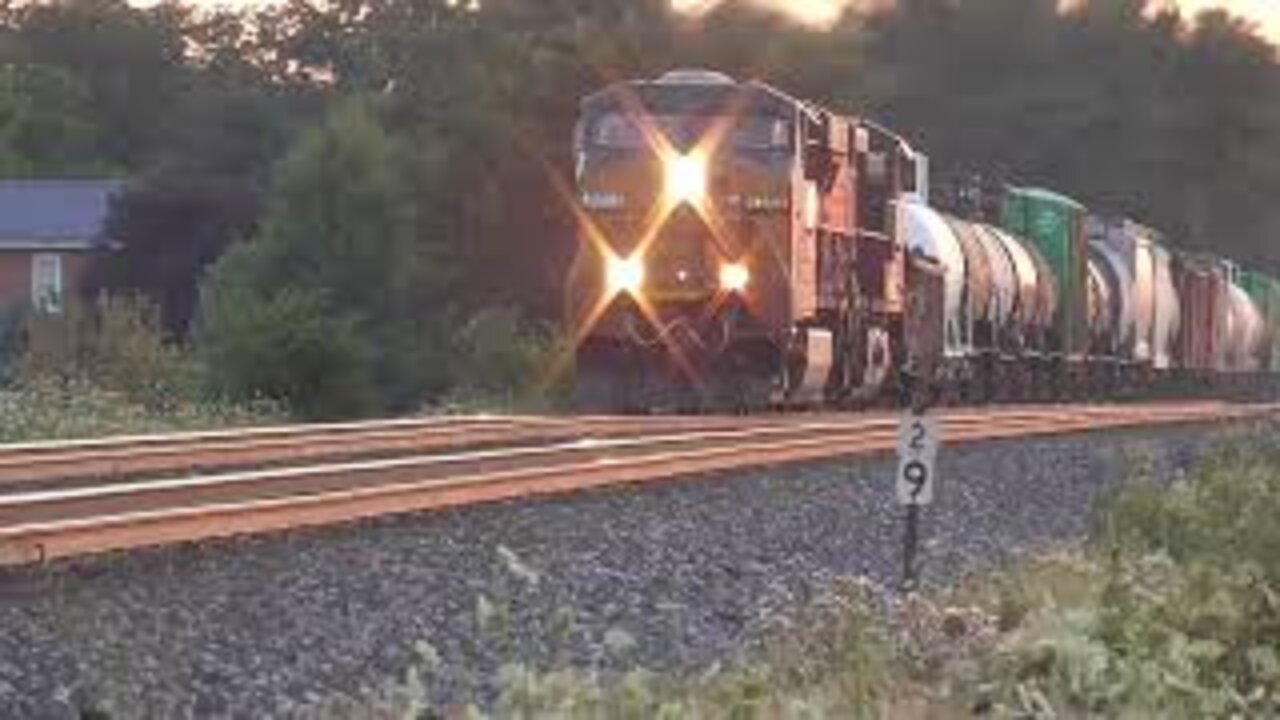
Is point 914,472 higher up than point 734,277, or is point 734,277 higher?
point 734,277

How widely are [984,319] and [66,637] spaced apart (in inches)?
1077

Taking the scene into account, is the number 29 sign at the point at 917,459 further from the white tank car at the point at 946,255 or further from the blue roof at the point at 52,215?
the blue roof at the point at 52,215

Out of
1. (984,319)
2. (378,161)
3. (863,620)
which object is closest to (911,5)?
(378,161)

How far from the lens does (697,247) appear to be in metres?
27.9

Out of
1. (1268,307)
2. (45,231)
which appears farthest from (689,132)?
(45,231)

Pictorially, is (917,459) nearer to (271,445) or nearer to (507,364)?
Result: (271,445)

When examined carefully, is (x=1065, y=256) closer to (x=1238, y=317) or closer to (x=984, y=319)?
(x=984, y=319)

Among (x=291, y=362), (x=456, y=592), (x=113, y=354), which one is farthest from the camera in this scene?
(x=113, y=354)

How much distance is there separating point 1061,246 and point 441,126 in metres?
20.5

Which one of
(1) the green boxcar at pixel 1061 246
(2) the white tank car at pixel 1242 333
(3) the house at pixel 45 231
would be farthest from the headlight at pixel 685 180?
(3) the house at pixel 45 231

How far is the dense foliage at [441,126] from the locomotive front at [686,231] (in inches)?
201

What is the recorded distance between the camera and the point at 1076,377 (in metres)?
43.2

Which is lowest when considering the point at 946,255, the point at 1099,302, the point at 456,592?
the point at 456,592

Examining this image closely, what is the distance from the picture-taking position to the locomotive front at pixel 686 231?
27594 mm
